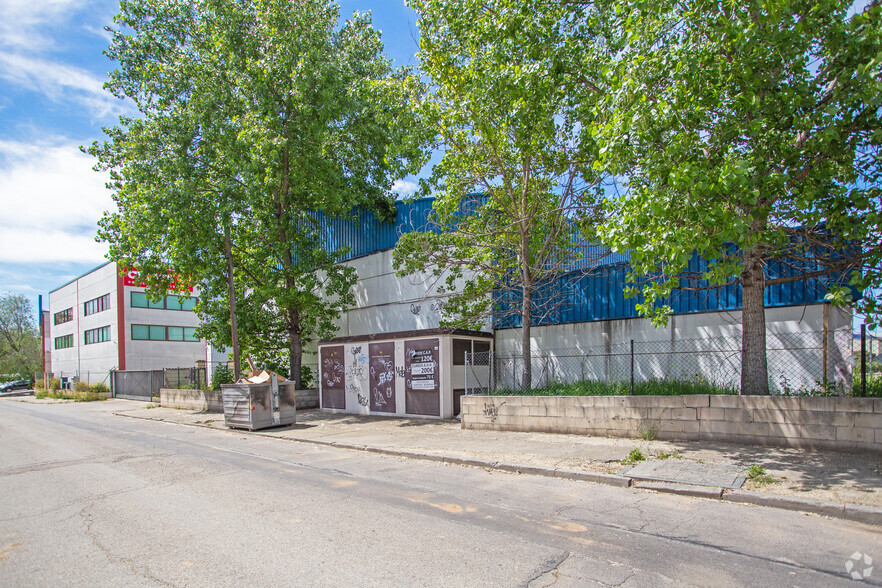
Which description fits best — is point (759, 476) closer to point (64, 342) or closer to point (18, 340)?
point (64, 342)

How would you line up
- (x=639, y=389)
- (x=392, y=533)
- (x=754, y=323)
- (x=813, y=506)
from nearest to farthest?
1. (x=392, y=533)
2. (x=813, y=506)
3. (x=754, y=323)
4. (x=639, y=389)

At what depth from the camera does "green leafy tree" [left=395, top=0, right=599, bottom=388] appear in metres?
11.0

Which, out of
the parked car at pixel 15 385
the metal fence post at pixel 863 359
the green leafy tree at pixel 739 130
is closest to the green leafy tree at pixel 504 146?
the green leafy tree at pixel 739 130

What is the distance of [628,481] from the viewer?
729 cm

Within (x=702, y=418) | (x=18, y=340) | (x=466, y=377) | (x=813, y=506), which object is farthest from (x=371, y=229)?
(x=18, y=340)

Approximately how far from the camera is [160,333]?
43.7 meters

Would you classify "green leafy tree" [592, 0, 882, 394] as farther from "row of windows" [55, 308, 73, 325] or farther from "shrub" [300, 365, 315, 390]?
"row of windows" [55, 308, 73, 325]

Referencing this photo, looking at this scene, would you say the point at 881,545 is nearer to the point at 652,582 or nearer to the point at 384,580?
the point at 652,582

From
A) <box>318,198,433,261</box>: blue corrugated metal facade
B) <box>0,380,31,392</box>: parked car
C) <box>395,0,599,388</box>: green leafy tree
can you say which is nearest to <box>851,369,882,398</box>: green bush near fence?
<box>395,0,599,388</box>: green leafy tree

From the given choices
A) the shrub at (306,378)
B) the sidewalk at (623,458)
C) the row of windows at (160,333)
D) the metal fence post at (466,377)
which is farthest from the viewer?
the row of windows at (160,333)

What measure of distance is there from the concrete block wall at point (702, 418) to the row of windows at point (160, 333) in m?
36.1

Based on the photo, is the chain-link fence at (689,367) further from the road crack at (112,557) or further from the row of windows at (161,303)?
the row of windows at (161,303)

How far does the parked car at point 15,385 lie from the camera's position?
55.6m

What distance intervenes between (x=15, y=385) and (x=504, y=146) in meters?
66.7
